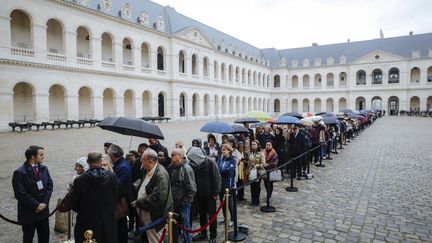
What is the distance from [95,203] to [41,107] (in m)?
25.5

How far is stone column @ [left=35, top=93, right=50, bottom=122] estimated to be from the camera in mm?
24641

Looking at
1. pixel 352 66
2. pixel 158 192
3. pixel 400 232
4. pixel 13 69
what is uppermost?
pixel 352 66

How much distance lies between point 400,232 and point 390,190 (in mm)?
3244

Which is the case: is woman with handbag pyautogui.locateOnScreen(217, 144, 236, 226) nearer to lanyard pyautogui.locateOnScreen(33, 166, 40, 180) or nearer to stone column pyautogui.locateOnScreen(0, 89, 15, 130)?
lanyard pyautogui.locateOnScreen(33, 166, 40, 180)

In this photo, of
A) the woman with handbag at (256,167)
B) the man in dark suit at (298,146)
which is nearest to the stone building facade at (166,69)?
the man in dark suit at (298,146)

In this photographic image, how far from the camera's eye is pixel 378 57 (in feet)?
200

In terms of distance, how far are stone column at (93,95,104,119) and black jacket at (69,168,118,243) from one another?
92.2ft

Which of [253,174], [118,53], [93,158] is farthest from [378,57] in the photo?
[93,158]

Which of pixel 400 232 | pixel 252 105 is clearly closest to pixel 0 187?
pixel 400 232

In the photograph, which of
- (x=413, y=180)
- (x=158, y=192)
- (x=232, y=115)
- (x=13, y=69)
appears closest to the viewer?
(x=158, y=192)

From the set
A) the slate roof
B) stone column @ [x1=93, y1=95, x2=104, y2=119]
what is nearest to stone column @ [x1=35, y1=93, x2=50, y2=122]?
stone column @ [x1=93, y1=95, x2=104, y2=119]

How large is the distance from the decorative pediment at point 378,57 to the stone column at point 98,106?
5637 cm

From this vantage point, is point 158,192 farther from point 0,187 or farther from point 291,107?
point 291,107

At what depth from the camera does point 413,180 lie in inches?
376
